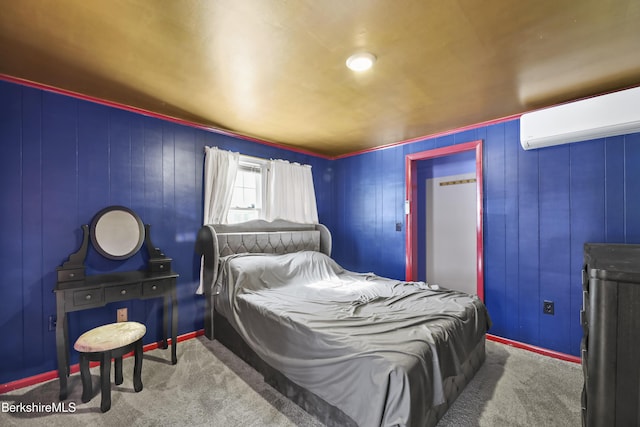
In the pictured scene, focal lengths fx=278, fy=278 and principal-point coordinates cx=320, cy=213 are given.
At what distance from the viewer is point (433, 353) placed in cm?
159

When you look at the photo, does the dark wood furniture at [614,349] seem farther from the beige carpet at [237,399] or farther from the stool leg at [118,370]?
the stool leg at [118,370]

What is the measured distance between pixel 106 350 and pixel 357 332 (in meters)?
1.67

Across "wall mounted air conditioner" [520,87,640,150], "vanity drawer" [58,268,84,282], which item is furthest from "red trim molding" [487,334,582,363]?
"vanity drawer" [58,268,84,282]

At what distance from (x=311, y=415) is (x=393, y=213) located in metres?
2.69

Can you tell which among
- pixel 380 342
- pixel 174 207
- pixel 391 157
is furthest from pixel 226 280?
pixel 391 157

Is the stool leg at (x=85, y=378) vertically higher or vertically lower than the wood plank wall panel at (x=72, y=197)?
lower

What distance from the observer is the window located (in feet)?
11.5

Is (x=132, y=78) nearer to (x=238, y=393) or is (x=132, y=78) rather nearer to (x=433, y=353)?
(x=238, y=393)

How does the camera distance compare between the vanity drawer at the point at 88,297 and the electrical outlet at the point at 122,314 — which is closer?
the vanity drawer at the point at 88,297

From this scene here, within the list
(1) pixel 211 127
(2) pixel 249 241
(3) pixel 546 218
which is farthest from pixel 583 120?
(1) pixel 211 127

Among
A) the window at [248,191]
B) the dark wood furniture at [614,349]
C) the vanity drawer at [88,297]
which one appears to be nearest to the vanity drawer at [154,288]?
the vanity drawer at [88,297]

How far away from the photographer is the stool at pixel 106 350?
1.85 m

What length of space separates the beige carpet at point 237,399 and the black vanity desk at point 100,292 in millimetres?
217

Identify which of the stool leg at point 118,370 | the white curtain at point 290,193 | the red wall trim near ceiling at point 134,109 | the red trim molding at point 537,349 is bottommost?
the red trim molding at point 537,349
